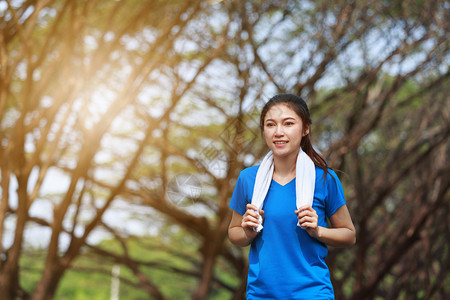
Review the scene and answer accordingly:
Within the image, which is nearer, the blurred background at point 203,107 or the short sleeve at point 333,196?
the short sleeve at point 333,196

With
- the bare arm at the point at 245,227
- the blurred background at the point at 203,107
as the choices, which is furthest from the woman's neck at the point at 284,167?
the blurred background at the point at 203,107

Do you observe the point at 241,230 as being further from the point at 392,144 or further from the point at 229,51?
the point at 392,144

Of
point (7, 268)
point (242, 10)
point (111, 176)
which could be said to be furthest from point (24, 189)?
point (111, 176)

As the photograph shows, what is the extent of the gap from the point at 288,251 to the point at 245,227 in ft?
0.36

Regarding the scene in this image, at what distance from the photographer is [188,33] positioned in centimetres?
553

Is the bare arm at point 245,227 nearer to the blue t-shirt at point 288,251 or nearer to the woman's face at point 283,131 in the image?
the blue t-shirt at point 288,251

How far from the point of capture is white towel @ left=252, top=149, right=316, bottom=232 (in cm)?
→ 115

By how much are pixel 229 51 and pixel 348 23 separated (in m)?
1.95

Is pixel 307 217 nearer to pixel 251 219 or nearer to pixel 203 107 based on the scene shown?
pixel 251 219

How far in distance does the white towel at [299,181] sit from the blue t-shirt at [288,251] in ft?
0.09

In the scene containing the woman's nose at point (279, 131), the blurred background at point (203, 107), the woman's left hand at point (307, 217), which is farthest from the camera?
the blurred background at point (203, 107)

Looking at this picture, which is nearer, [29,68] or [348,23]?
[29,68]

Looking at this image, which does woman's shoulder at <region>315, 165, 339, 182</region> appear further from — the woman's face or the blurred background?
the blurred background

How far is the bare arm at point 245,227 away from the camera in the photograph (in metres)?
1.15
